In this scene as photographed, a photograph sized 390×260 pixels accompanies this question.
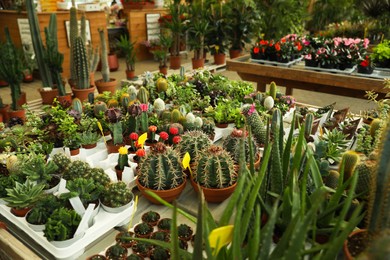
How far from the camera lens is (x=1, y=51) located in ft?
10.7

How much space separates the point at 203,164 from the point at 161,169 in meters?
0.19

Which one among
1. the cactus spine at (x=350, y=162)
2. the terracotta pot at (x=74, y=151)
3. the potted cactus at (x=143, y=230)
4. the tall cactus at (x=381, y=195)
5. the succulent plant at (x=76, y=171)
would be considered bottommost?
the potted cactus at (x=143, y=230)

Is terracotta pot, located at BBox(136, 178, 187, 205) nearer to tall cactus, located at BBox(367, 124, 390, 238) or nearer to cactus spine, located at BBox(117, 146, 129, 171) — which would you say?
cactus spine, located at BBox(117, 146, 129, 171)

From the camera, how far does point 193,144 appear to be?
1.63 meters

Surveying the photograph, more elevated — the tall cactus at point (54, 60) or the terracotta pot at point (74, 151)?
the tall cactus at point (54, 60)

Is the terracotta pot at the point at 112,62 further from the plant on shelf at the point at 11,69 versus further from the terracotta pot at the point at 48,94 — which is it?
the plant on shelf at the point at 11,69

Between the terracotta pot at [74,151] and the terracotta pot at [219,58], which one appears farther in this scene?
the terracotta pot at [219,58]

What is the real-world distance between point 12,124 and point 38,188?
3.89 ft

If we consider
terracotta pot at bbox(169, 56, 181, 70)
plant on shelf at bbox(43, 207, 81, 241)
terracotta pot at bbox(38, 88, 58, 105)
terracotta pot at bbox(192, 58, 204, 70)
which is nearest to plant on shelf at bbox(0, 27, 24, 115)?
terracotta pot at bbox(38, 88, 58, 105)

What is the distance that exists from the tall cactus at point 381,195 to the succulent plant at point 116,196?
0.91 meters

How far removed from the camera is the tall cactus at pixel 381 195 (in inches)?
30.5

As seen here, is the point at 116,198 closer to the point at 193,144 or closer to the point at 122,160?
the point at 122,160

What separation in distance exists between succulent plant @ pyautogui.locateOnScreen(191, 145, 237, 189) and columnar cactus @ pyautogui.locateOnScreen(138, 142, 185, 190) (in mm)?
110

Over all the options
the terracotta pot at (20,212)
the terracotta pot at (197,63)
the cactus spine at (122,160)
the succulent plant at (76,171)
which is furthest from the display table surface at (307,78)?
the terracotta pot at (20,212)
